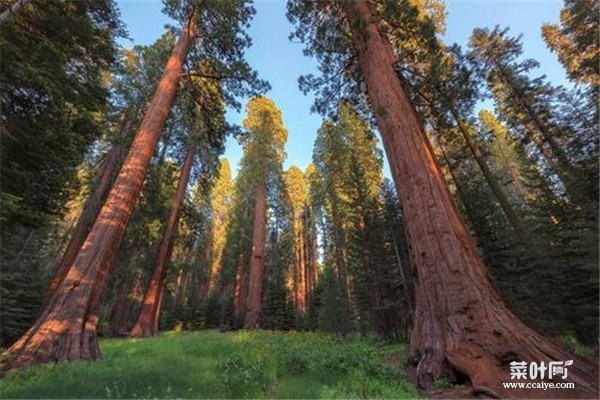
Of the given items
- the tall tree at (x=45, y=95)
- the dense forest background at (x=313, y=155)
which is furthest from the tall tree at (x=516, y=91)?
the tall tree at (x=45, y=95)

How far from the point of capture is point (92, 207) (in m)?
14.5

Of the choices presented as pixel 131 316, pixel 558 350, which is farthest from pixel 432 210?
pixel 131 316

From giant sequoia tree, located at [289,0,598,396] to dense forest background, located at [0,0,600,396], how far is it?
49 cm

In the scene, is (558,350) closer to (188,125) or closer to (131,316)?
(188,125)

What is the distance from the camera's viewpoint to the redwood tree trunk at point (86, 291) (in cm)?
592

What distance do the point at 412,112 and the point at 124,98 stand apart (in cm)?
1733

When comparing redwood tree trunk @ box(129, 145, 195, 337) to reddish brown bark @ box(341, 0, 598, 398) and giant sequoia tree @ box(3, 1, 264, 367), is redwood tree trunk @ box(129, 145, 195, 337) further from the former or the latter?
reddish brown bark @ box(341, 0, 598, 398)

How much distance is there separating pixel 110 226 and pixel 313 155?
2233 centimetres

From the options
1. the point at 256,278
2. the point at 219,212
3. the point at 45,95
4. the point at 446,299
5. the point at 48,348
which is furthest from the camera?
the point at 219,212

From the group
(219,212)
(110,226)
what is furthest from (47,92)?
(219,212)

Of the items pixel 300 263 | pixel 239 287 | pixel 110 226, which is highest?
pixel 300 263

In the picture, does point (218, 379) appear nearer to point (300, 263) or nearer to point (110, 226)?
point (110, 226)

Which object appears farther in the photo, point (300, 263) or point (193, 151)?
point (300, 263)

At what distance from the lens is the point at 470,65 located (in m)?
11.4
